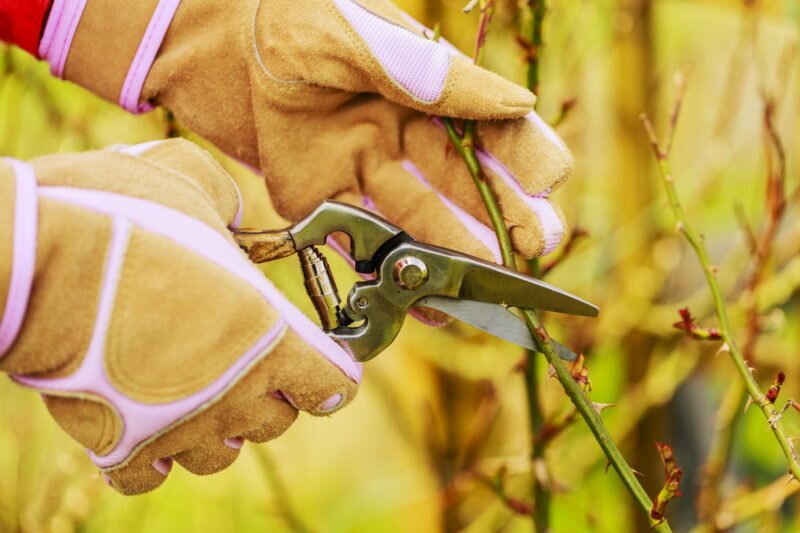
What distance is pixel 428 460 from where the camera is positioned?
150 cm

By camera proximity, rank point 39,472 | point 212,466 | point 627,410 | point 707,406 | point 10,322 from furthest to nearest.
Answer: point 707,406, point 627,410, point 39,472, point 212,466, point 10,322

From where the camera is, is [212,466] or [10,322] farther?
[212,466]

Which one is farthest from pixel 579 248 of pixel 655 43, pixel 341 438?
pixel 341 438

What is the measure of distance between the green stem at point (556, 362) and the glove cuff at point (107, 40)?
0.29m

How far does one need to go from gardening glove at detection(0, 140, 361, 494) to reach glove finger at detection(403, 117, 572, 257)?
0.67ft

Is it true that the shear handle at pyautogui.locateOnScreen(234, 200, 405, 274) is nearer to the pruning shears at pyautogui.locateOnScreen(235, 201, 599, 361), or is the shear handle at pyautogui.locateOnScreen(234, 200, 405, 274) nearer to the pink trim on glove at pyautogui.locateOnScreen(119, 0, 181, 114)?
the pruning shears at pyautogui.locateOnScreen(235, 201, 599, 361)

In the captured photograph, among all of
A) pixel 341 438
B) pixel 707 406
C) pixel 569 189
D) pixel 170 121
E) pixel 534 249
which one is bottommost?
pixel 341 438

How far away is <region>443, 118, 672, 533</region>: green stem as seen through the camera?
0.55m

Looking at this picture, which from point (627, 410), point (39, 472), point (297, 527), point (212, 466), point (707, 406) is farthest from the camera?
point (707, 406)

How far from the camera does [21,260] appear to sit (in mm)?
466

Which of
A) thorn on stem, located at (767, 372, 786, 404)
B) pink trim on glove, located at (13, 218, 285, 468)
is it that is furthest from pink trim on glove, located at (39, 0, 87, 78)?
thorn on stem, located at (767, 372, 786, 404)

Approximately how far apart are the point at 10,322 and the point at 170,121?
440 mm

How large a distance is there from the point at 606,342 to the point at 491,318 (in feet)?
3.33

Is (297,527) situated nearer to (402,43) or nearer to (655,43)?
(402,43)
